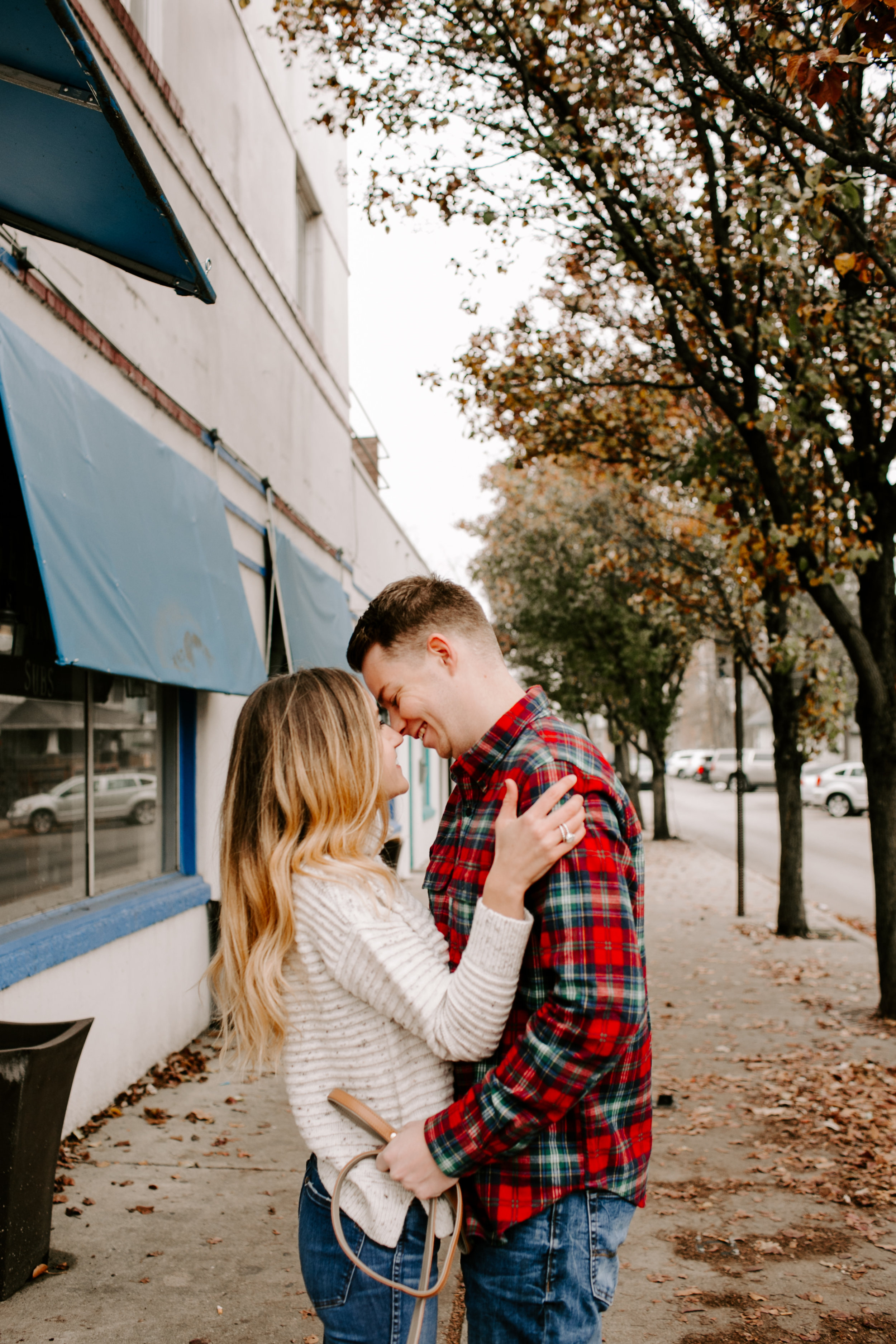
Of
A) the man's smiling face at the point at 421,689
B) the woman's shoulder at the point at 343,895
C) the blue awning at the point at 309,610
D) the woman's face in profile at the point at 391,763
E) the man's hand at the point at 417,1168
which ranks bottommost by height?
the man's hand at the point at 417,1168

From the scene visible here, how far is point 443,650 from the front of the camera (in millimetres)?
1972

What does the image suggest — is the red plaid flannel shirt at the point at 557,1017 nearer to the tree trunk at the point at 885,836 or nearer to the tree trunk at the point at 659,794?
the tree trunk at the point at 885,836

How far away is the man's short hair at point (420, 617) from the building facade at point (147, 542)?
1.52m

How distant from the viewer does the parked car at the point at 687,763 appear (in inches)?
2400

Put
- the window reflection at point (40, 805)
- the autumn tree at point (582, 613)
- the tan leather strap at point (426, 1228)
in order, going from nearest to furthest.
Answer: the tan leather strap at point (426, 1228)
the window reflection at point (40, 805)
the autumn tree at point (582, 613)

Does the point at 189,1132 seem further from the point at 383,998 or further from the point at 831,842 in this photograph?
the point at 831,842

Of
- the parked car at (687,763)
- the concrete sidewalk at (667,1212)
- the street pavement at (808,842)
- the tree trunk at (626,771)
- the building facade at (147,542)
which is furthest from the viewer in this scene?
the parked car at (687,763)

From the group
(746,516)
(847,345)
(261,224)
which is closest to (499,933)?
(847,345)

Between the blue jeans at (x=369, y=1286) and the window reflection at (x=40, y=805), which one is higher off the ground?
the window reflection at (x=40, y=805)

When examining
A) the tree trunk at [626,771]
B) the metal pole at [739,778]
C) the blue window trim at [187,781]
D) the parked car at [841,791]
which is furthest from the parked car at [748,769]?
the blue window trim at [187,781]

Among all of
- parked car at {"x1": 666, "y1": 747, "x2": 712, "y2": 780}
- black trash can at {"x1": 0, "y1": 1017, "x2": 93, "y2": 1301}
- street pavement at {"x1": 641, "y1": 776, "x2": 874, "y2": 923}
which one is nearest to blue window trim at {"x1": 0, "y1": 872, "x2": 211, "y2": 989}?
black trash can at {"x1": 0, "y1": 1017, "x2": 93, "y2": 1301}

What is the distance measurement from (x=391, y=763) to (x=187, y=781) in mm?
5224

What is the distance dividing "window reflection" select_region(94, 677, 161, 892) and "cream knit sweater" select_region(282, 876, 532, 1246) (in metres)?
4.15

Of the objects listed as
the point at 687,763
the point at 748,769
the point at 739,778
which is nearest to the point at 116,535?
the point at 739,778
